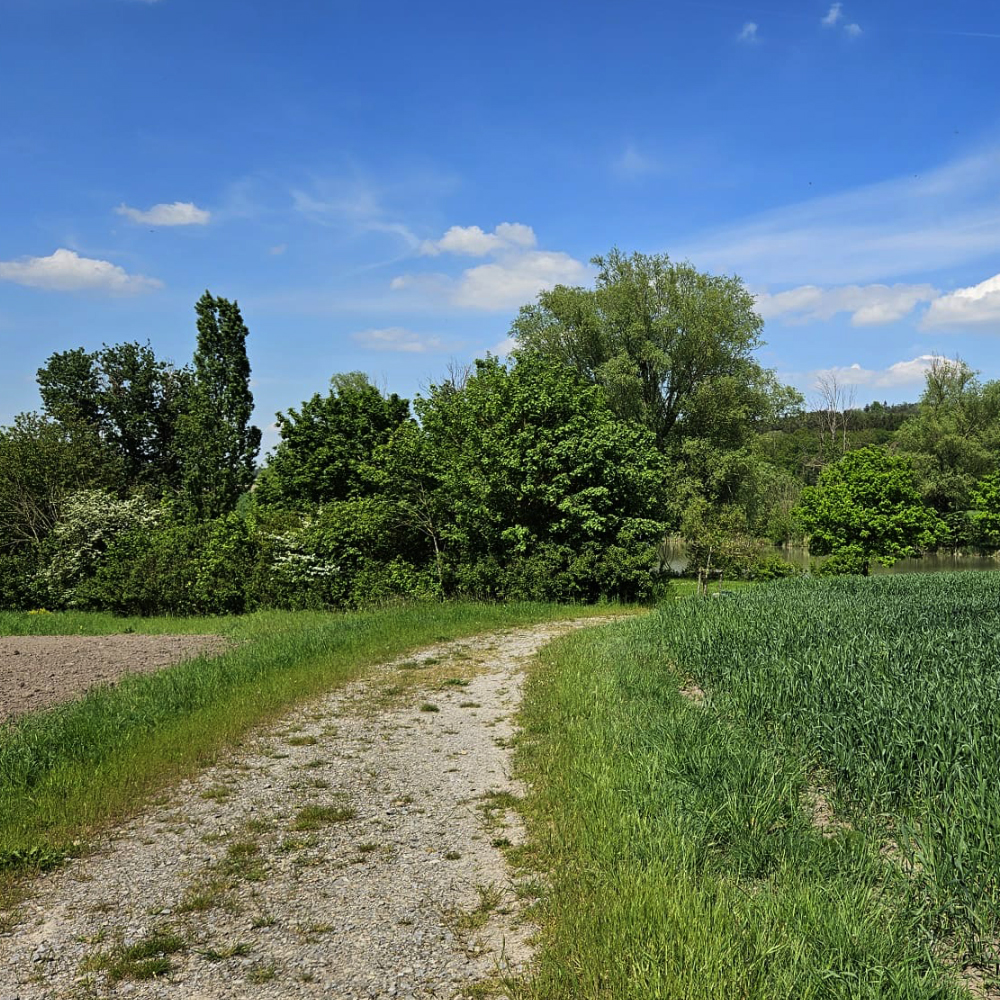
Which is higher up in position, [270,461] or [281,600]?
[270,461]

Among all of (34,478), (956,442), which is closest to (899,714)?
(34,478)

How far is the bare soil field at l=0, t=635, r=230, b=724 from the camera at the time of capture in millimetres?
9316

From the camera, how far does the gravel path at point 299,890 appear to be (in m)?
3.38

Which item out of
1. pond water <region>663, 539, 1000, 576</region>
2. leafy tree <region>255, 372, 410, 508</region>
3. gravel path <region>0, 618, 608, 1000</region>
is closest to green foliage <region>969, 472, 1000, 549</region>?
pond water <region>663, 539, 1000, 576</region>

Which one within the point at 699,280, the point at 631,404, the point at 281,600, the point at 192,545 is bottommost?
the point at 281,600

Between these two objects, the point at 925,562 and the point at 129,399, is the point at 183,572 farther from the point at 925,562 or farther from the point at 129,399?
the point at 925,562

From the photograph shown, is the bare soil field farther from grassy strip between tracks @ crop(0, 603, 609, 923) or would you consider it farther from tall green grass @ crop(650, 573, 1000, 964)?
tall green grass @ crop(650, 573, 1000, 964)

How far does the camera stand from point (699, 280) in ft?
121

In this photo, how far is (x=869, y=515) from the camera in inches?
1093

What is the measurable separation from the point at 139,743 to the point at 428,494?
1515 centimetres

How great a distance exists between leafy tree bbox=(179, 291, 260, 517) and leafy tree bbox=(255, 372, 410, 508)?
3241mm

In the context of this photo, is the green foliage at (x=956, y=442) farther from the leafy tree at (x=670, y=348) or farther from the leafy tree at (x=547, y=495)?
the leafy tree at (x=547, y=495)

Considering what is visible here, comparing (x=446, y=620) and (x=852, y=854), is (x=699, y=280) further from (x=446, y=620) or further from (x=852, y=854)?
(x=852, y=854)

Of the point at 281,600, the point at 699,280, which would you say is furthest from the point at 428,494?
the point at 699,280
